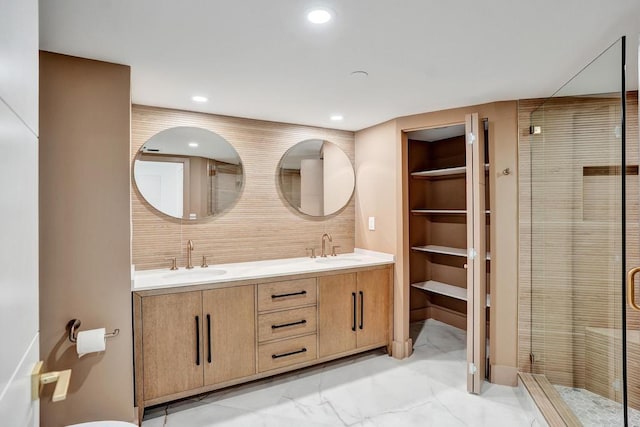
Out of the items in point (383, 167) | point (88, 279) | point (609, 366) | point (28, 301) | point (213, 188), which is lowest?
point (609, 366)

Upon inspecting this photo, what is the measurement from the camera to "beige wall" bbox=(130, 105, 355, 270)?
2793 mm

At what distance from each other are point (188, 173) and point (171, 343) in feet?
4.51

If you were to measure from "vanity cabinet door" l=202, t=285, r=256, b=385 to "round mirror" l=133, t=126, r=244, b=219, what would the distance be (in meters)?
0.84

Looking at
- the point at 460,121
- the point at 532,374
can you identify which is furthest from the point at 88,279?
the point at 532,374

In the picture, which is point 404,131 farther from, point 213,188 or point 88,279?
point 88,279

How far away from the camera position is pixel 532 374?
2629 mm

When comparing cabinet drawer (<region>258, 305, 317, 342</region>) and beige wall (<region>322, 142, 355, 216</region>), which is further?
beige wall (<region>322, 142, 355, 216</region>)

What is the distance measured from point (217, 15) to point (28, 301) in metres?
1.34

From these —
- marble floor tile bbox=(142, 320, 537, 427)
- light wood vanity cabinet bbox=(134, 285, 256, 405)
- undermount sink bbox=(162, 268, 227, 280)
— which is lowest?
marble floor tile bbox=(142, 320, 537, 427)

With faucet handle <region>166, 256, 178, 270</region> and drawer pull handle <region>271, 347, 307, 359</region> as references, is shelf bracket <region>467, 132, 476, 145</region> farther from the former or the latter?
faucet handle <region>166, 256, 178, 270</region>

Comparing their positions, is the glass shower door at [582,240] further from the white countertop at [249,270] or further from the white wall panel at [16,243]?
the white wall panel at [16,243]

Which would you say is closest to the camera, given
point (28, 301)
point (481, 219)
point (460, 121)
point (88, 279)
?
point (28, 301)

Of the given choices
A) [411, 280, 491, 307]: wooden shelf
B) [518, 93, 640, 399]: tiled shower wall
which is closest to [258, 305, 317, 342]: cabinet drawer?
[411, 280, 491, 307]: wooden shelf

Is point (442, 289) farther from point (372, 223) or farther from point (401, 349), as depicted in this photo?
point (372, 223)
